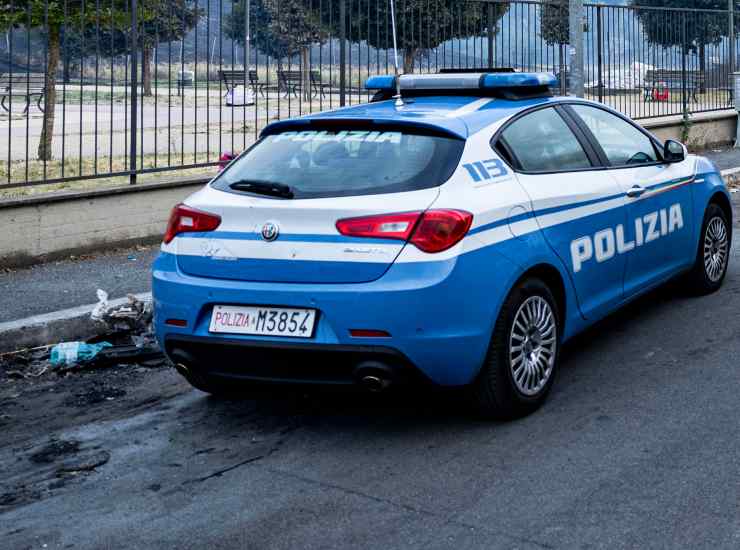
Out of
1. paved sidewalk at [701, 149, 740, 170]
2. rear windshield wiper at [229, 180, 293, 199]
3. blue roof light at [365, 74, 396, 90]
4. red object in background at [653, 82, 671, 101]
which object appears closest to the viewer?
rear windshield wiper at [229, 180, 293, 199]

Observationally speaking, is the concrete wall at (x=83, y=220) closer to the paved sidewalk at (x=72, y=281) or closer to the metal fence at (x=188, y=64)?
the paved sidewalk at (x=72, y=281)

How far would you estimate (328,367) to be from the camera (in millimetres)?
5211

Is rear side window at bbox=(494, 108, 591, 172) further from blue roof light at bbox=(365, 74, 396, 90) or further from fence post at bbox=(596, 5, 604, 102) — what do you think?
fence post at bbox=(596, 5, 604, 102)

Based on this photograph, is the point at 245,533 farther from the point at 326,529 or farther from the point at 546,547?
the point at 546,547

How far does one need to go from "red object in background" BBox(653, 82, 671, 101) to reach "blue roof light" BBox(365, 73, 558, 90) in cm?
1132

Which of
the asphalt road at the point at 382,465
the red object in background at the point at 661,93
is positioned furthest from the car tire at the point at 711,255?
the red object in background at the point at 661,93

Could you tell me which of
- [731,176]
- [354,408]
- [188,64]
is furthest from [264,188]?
[731,176]

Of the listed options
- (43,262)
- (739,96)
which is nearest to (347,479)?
(43,262)

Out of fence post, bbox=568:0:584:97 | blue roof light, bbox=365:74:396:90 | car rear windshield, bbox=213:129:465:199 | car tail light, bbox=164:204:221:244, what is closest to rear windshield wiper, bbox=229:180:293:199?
car rear windshield, bbox=213:129:465:199

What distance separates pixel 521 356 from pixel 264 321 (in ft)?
3.97

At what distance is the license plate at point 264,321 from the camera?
5.20m

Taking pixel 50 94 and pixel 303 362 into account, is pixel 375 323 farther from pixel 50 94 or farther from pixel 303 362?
pixel 50 94

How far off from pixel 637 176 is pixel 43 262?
4856mm

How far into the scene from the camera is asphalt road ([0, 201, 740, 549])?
4.39 meters
